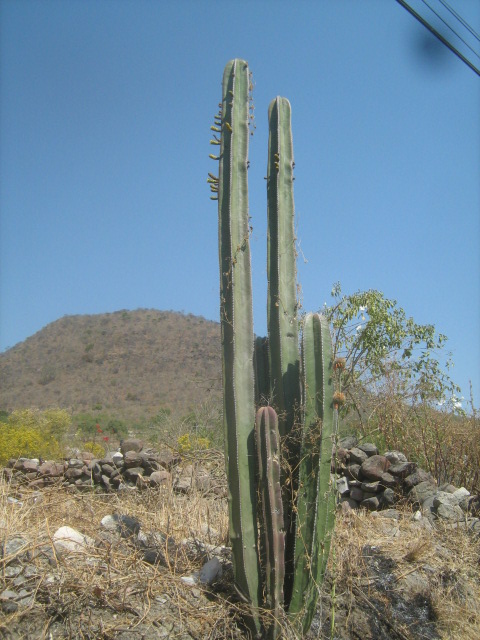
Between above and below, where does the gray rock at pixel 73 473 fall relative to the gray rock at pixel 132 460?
below

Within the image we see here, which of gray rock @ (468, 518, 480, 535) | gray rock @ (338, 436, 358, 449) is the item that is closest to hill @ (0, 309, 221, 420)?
gray rock @ (338, 436, 358, 449)

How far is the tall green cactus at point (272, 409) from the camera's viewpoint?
3.61 metres

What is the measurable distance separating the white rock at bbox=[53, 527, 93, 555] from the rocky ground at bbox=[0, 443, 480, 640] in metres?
0.01

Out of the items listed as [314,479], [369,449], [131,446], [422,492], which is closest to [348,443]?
[369,449]

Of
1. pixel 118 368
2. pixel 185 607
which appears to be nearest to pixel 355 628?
pixel 185 607

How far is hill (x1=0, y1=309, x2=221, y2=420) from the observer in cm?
3047

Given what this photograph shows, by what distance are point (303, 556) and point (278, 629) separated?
0.42 meters

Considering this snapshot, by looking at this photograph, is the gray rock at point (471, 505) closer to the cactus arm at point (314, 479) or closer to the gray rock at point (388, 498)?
the gray rock at point (388, 498)

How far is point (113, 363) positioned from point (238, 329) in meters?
34.4

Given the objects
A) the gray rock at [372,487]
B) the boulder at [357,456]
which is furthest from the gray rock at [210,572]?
the boulder at [357,456]

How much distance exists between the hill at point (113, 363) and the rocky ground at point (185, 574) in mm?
20832

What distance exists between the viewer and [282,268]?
168 inches

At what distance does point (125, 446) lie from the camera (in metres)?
8.79

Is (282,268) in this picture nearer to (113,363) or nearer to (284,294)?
(284,294)
